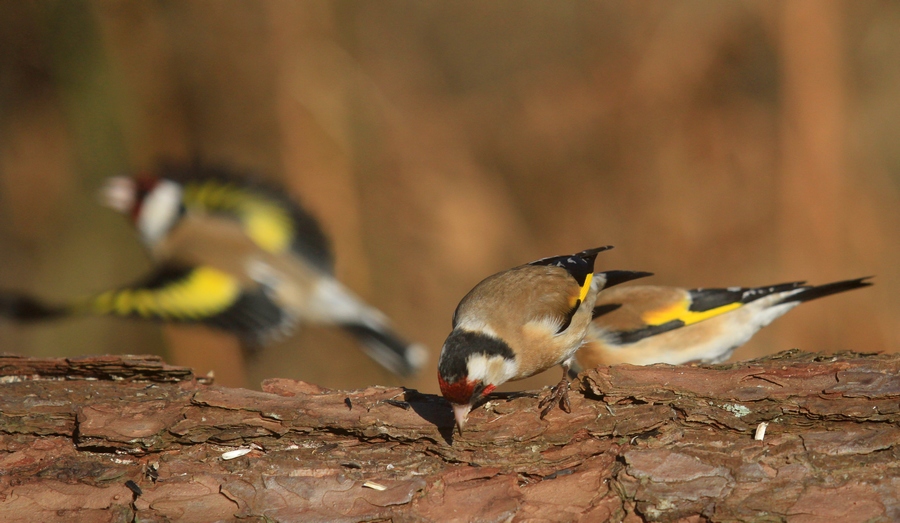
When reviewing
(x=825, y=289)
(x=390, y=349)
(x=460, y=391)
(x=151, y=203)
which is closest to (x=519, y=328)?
(x=460, y=391)

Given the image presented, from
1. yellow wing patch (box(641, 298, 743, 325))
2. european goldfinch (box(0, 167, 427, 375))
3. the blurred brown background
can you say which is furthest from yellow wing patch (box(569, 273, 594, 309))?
the blurred brown background

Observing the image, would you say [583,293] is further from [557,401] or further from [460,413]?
[460,413]

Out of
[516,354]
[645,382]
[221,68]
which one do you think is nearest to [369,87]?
[221,68]

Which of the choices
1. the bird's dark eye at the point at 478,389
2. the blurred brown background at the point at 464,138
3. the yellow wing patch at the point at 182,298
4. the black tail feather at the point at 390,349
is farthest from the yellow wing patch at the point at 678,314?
the blurred brown background at the point at 464,138

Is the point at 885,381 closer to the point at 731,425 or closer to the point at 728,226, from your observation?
the point at 731,425

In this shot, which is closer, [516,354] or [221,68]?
[516,354]

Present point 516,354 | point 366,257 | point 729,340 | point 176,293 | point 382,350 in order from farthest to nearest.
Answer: point 366,257 → point 382,350 → point 176,293 → point 729,340 → point 516,354

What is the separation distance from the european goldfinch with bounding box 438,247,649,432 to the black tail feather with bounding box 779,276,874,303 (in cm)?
127

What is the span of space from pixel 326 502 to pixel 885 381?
2.23 m

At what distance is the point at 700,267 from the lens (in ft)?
29.9

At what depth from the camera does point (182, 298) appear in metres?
5.56

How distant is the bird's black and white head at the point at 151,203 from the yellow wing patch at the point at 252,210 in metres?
0.16

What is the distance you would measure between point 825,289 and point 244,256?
4646 mm

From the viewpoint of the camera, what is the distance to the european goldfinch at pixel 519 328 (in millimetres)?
3020
